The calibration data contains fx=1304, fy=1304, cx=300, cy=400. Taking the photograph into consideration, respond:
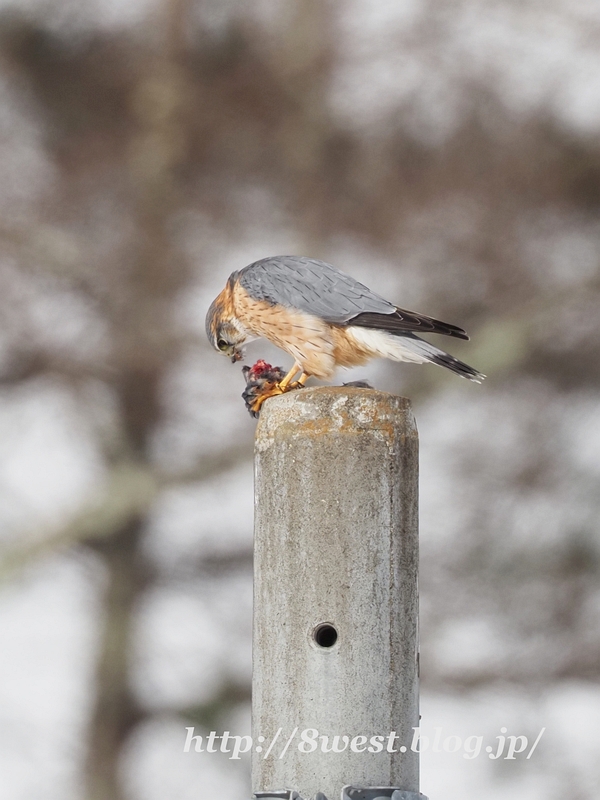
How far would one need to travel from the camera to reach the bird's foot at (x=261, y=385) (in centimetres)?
308

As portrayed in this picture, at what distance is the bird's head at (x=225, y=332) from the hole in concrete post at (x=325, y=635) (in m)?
1.25

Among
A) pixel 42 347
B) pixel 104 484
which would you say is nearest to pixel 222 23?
pixel 42 347

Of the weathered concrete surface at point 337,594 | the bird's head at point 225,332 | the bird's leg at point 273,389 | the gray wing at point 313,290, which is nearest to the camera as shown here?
the weathered concrete surface at point 337,594

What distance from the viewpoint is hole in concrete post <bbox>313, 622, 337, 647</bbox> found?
2.62m

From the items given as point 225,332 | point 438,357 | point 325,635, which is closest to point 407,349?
point 438,357

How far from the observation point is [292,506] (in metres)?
2.66

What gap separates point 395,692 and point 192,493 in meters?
5.39

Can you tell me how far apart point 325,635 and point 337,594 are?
0.09 meters

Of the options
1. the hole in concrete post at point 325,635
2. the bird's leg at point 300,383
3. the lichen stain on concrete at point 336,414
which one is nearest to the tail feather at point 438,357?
the bird's leg at point 300,383

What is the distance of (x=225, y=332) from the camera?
3732 mm

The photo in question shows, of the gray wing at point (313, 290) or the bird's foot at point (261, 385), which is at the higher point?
the gray wing at point (313, 290)

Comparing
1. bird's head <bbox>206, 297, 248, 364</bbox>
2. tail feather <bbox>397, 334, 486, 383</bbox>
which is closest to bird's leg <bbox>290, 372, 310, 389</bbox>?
tail feather <bbox>397, 334, 486, 383</bbox>

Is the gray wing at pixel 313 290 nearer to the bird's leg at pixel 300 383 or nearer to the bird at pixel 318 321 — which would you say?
the bird at pixel 318 321

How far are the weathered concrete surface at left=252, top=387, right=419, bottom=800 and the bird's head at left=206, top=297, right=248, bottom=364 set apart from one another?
1001 millimetres
